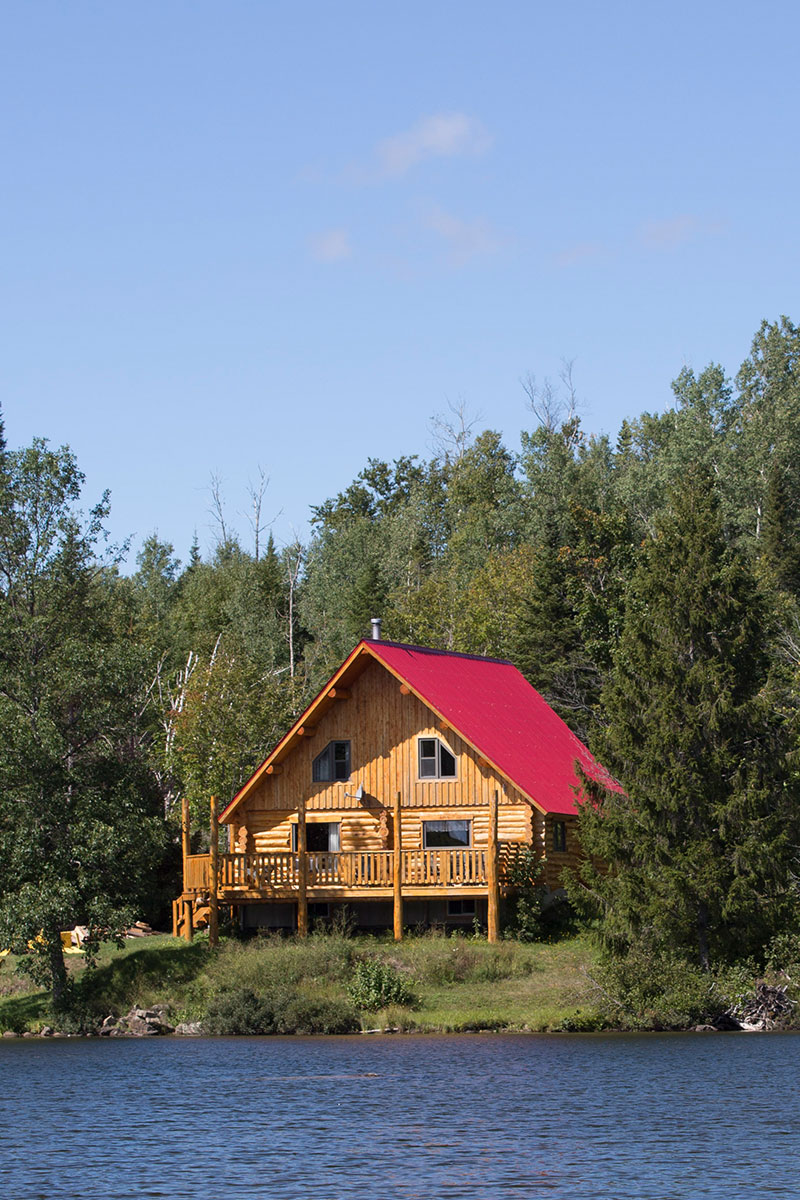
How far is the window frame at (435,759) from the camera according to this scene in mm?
48000

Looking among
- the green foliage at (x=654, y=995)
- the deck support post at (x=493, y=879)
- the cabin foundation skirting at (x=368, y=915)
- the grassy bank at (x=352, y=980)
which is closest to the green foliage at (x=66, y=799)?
the grassy bank at (x=352, y=980)

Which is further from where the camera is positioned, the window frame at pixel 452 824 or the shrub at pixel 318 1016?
the window frame at pixel 452 824

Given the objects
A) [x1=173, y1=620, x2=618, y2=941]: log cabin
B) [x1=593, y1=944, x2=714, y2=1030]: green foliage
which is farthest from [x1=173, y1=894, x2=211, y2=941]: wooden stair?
[x1=593, y1=944, x2=714, y2=1030]: green foliage

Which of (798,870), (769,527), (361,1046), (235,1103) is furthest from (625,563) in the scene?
(235,1103)

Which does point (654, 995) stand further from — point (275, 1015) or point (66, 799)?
point (66, 799)

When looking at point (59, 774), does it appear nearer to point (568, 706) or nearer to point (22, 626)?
point (22, 626)

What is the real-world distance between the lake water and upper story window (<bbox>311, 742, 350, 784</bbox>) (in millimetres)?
12978

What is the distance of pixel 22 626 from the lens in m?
46.3

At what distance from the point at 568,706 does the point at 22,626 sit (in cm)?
2520

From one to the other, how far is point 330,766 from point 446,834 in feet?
13.8

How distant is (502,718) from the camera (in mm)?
50562

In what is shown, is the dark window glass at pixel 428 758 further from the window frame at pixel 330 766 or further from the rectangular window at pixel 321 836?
the rectangular window at pixel 321 836

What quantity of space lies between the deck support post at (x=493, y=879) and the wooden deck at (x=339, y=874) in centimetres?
65

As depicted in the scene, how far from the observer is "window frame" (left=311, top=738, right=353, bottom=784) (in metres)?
49.2
